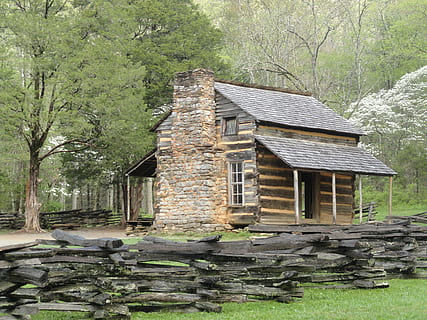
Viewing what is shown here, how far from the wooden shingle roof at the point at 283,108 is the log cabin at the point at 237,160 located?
7 cm

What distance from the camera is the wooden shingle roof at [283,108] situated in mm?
23320

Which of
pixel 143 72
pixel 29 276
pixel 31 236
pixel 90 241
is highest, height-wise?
pixel 143 72

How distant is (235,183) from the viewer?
23.1 m

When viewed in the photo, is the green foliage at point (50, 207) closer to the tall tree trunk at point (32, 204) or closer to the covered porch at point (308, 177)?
the tall tree trunk at point (32, 204)

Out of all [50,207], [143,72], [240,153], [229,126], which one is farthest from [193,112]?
[50,207]

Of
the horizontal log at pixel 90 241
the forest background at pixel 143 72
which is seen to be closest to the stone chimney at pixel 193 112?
the forest background at pixel 143 72

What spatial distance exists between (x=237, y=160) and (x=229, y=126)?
136cm

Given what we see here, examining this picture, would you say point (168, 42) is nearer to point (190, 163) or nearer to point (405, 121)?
point (190, 163)

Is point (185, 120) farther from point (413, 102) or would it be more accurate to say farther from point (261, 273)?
point (413, 102)

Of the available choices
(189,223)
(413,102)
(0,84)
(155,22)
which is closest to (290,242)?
(189,223)

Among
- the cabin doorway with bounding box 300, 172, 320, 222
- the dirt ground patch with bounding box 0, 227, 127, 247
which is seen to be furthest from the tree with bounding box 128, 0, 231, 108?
the cabin doorway with bounding box 300, 172, 320, 222

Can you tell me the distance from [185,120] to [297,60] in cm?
2573

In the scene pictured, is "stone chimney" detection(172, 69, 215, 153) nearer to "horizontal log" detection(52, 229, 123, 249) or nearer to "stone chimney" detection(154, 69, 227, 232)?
"stone chimney" detection(154, 69, 227, 232)

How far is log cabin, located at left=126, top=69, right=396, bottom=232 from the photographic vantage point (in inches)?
885
